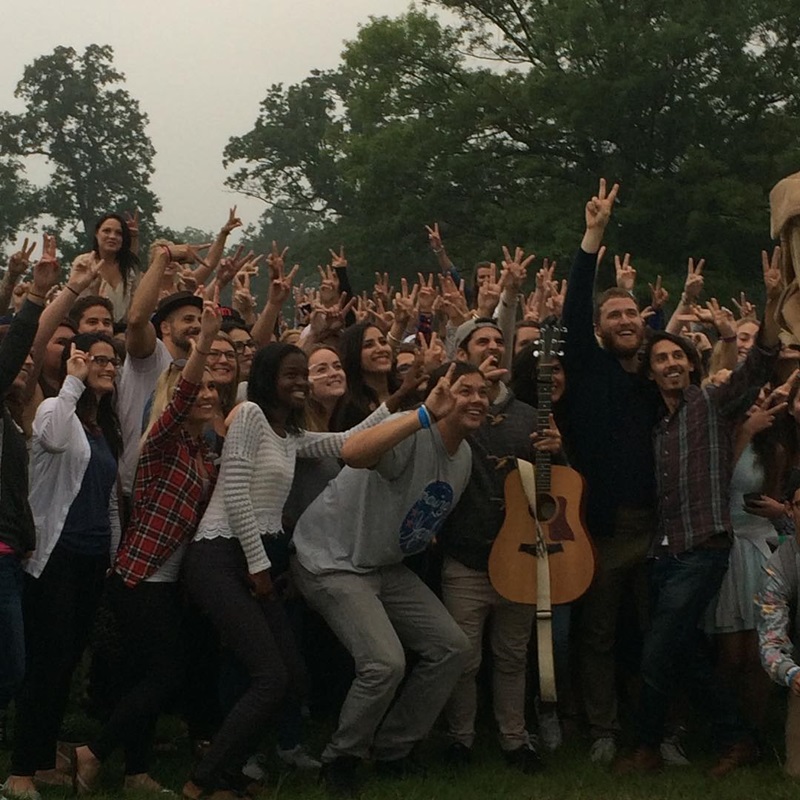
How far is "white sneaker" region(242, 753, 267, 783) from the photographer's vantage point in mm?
6695

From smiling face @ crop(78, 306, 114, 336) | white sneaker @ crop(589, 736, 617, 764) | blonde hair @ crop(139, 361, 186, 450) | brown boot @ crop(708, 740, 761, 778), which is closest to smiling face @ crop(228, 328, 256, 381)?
smiling face @ crop(78, 306, 114, 336)

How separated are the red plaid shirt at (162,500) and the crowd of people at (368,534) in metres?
0.01

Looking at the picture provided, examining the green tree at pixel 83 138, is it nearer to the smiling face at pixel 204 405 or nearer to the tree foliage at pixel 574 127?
the tree foliage at pixel 574 127

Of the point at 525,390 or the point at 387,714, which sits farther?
the point at 525,390

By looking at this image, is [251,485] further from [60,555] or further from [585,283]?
[585,283]

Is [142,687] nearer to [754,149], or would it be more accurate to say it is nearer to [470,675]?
[470,675]

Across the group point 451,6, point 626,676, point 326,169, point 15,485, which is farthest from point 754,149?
point 15,485

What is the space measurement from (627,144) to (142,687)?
95.9ft

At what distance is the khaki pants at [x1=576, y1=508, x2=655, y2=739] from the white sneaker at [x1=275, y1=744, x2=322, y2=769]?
4.54 ft

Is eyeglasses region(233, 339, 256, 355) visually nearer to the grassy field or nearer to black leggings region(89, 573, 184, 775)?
black leggings region(89, 573, 184, 775)

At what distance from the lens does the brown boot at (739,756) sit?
6949 mm

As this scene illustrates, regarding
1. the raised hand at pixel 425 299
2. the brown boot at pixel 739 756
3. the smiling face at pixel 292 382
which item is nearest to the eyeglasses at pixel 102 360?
the smiling face at pixel 292 382

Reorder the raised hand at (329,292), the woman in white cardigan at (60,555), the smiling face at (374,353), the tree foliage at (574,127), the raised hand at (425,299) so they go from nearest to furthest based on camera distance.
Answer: the woman in white cardigan at (60,555) < the smiling face at (374,353) < the raised hand at (329,292) < the raised hand at (425,299) < the tree foliage at (574,127)

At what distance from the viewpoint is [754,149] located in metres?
32.2
